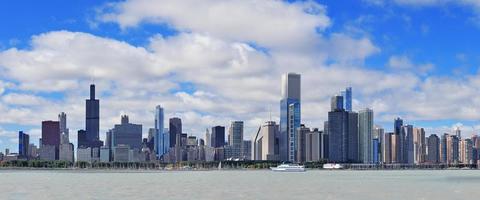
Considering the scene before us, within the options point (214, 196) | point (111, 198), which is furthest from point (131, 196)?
point (214, 196)

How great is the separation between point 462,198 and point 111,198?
50.4m

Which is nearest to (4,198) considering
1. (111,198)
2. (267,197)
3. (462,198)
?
(111,198)

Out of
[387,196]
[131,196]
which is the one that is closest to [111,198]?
[131,196]

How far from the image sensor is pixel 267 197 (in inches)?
4193

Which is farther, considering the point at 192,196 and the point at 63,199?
the point at 192,196

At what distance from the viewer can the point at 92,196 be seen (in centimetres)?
10594

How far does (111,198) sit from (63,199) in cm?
642

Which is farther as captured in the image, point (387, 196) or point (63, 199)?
point (387, 196)

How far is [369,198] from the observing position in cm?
10456

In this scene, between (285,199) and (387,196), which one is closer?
(285,199)

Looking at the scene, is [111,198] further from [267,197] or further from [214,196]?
[267,197]

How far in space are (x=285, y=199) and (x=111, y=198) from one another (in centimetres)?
2400

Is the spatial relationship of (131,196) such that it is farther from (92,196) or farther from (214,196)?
(214,196)

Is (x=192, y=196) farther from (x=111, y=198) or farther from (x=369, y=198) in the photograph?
(x=369, y=198)
